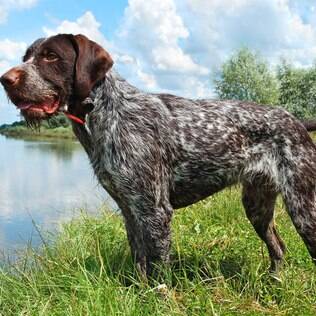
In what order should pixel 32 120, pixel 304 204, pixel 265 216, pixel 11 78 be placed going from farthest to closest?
pixel 265 216, pixel 304 204, pixel 32 120, pixel 11 78

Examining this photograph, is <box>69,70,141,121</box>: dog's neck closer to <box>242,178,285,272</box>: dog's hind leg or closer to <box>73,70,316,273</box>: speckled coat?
<box>73,70,316,273</box>: speckled coat

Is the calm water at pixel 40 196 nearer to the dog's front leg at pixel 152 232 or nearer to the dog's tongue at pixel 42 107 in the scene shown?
the dog's front leg at pixel 152 232

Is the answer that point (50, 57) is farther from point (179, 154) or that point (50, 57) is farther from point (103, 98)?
point (179, 154)

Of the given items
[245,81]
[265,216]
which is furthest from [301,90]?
[265,216]

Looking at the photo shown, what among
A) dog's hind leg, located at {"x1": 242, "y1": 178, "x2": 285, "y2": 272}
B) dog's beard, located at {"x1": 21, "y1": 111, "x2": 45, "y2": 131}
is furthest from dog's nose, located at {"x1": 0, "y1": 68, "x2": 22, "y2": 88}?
dog's hind leg, located at {"x1": 242, "y1": 178, "x2": 285, "y2": 272}

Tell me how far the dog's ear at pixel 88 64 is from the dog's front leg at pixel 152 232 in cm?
113

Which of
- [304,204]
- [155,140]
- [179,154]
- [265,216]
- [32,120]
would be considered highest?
[32,120]

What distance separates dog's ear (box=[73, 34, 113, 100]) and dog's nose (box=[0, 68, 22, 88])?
0.47 meters

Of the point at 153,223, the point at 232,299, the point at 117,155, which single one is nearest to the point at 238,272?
the point at 232,299

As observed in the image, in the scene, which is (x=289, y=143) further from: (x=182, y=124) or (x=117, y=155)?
(x=117, y=155)

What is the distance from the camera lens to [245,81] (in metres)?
37.2

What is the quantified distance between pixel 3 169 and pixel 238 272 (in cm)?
2140

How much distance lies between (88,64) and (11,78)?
2.07 feet

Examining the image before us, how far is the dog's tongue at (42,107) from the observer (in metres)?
4.65
